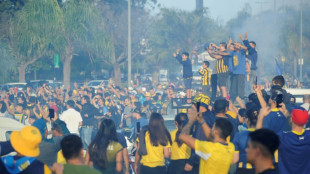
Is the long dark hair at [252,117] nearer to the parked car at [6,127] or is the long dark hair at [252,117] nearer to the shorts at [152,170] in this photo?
the shorts at [152,170]

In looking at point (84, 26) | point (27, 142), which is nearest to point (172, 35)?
point (84, 26)

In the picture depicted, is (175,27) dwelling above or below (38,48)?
above

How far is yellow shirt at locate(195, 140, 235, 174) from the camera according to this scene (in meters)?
4.94

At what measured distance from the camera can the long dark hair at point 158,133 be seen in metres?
6.92

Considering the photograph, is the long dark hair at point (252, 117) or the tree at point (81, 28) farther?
the tree at point (81, 28)

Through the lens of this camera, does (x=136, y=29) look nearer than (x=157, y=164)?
No

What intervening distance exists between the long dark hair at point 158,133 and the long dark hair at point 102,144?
2.50 ft

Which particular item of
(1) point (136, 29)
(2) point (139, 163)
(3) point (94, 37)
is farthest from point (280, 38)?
(2) point (139, 163)

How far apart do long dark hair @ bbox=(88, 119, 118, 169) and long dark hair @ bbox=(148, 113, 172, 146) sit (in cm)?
76

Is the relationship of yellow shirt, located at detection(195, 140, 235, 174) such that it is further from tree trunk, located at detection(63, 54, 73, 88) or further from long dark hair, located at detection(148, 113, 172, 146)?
tree trunk, located at detection(63, 54, 73, 88)

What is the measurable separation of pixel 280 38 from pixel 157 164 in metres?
47.8

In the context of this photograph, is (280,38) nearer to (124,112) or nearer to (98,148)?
(124,112)

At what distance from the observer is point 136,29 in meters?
45.7

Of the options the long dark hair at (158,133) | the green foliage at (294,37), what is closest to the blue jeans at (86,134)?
the long dark hair at (158,133)
